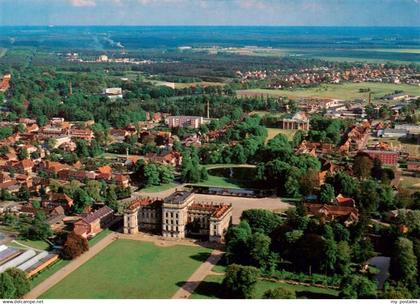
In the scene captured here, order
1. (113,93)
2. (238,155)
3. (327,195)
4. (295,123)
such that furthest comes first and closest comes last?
(113,93) → (295,123) → (238,155) → (327,195)

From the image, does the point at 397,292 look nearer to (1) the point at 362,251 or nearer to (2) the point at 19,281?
(1) the point at 362,251

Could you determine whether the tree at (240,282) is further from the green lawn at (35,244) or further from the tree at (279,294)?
the green lawn at (35,244)

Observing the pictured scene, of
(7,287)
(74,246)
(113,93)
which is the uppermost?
(7,287)

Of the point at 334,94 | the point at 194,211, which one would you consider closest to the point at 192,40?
the point at 334,94

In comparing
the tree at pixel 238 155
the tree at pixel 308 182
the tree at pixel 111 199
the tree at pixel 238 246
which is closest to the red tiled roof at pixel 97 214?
the tree at pixel 111 199

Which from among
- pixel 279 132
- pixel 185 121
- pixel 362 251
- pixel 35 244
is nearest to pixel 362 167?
pixel 362 251

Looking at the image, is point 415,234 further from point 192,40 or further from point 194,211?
point 192,40

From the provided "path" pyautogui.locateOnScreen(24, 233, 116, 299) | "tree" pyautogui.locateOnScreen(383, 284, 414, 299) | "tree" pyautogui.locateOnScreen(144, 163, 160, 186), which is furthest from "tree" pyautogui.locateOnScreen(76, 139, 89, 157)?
"tree" pyautogui.locateOnScreen(383, 284, 414, 299)
